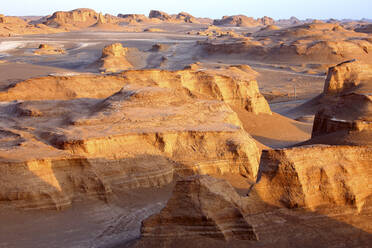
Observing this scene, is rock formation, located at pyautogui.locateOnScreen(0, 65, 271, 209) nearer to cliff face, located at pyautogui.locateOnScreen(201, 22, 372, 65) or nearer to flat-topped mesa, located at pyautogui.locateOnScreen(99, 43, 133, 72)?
flat-topped mesa, located at pyautogui.locateOnScreen(99, 43, 133, 72)

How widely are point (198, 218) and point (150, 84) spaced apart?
37.4 ft

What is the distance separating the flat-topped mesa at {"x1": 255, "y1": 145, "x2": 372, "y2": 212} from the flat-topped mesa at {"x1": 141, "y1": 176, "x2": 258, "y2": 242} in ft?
3.33

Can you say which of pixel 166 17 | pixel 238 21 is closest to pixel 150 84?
pixel 166 17

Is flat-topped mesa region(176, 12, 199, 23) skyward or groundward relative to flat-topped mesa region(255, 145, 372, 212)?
skyward

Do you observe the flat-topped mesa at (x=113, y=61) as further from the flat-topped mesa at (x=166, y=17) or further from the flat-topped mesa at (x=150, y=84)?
the flat-topped mesa at (x=166, y=17)

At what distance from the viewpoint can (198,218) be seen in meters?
5.72

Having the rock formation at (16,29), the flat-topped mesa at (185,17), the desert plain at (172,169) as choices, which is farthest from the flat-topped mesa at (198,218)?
the flat-topped mesa at (185,17)

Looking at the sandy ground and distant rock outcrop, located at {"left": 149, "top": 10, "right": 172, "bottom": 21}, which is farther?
distant rock outcrop, located at {"left": 149, "top": 10, "right": 172, "bottom": 21}

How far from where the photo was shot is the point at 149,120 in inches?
408

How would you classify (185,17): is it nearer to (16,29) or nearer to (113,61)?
(16,29)

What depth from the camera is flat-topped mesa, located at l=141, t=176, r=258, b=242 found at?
5707 mm

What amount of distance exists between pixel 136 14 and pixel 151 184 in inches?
4033

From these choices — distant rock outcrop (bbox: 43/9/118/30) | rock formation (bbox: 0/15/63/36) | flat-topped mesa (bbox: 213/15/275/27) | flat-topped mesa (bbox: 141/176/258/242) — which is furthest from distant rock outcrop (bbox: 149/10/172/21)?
flat-topped mesa (bbox: 141/176/258/242)

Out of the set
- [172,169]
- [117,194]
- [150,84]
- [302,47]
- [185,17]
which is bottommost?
[117,194]
